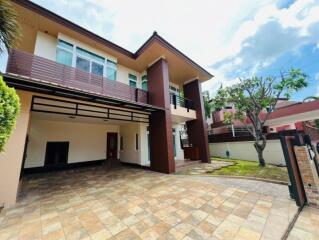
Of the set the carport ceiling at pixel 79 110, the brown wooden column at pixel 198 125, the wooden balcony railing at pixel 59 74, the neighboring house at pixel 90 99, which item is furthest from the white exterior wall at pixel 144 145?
the brown wooden column at pixel 198 125

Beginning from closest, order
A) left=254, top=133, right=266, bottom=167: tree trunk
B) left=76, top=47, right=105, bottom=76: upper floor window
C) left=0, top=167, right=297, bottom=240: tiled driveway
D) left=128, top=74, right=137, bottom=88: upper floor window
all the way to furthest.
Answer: left=0, top=167, right=297, bottom=240: tiled driveway
left=76, top=47, right=105, bottom=76: upper floor window
left=254, top=133, right=266, bottom=167: tree trunk
left=128, top=74, right=137, bottom=88: upper floor window

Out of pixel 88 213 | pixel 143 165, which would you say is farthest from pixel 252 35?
pixel 88 213

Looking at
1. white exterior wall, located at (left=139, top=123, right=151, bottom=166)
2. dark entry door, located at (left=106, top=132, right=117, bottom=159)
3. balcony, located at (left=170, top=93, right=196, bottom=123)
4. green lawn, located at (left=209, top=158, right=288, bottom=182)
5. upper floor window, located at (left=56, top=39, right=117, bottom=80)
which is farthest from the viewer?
dark entry door, located at (left=106, top=132, right=117, bottom=159)

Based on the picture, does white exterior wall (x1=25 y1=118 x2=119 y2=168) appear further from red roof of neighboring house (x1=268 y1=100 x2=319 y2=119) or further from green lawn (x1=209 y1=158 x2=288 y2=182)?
red roof of neighboring house (x1=268 y1=100 x2=319 y2=119)

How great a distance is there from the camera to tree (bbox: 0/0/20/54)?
297 centimetres

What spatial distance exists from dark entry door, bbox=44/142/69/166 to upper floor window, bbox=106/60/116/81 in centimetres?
566

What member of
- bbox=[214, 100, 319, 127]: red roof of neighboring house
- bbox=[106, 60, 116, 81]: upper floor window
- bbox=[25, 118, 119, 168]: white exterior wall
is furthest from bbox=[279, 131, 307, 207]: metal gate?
bbox=[25, 118, 119, 168]: white exterior wall

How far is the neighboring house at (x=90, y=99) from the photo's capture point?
4.59m

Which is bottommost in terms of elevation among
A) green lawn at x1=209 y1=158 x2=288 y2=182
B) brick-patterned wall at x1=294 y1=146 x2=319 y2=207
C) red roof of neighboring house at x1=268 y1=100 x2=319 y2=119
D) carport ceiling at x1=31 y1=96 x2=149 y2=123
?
green lawn at x1=209 y1=158 x2=288 y2=182

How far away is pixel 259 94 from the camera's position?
8.99 meters

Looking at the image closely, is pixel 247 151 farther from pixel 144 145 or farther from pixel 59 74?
pixel 59 74

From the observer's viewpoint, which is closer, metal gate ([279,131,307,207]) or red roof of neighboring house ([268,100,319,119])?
metal gate ([279,131,307,207])

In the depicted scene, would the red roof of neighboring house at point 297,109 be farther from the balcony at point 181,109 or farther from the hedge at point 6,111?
the hedge at point 6,111

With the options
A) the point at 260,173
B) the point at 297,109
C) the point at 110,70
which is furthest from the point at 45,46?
the point at 297,109
